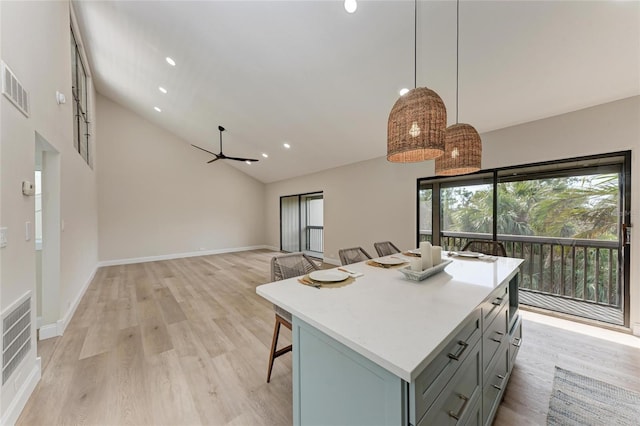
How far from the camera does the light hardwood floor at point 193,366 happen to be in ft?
5.38

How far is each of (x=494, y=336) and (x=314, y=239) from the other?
6534 millimetres

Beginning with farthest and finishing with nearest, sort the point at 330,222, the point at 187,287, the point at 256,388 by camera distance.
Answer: the point at 330,222
the point at 187,287
the point at 256,388

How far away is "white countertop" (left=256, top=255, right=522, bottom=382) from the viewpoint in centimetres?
80

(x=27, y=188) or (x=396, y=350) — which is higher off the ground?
(x=27, y=188)

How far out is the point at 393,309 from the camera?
44.7 inches

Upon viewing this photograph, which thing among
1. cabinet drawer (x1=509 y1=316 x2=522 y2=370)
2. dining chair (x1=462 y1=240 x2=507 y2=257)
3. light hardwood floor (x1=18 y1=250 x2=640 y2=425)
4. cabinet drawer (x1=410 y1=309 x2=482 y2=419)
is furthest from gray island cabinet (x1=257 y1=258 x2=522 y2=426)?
dining chair (x1=462 y1=240 x2=507 y2=257)

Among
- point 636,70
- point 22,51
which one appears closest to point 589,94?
point 636,70

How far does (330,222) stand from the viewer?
6191 mm

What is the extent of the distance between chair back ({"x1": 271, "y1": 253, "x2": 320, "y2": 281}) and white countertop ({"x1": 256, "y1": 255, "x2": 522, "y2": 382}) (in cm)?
42

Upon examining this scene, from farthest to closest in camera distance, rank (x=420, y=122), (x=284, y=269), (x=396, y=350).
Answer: (x=284, y=269) → (x=420, y=122) → (x=396, y=350)

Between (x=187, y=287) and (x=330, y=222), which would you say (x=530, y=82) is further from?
(x=187, y=287)

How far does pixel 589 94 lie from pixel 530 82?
67 cm

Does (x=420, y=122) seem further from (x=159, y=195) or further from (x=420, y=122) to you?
(x=159, y=195)

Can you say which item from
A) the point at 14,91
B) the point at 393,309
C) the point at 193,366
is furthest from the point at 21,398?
the point at 393,309
